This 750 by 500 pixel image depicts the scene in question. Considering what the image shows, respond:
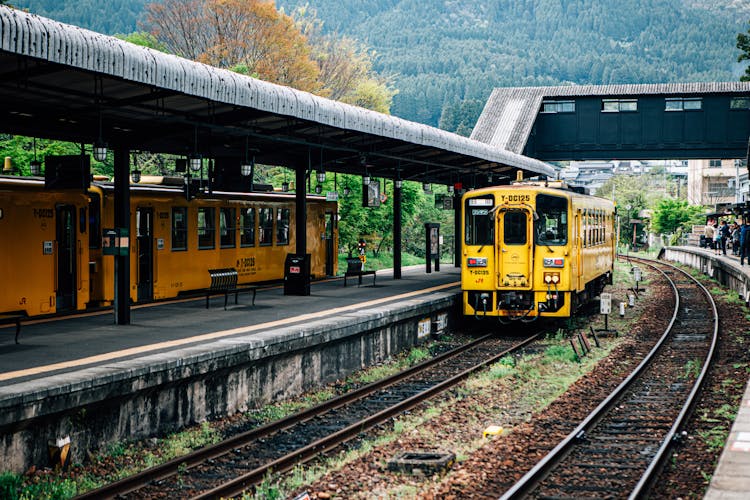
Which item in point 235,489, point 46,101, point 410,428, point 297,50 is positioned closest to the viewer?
point 235,489

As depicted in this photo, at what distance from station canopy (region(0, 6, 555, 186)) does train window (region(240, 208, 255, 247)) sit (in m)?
1.69

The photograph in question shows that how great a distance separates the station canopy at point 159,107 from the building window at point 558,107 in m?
22.3

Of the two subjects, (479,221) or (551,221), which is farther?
(479,221)

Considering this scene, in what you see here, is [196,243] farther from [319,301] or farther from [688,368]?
[688,368]

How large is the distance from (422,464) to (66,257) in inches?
363

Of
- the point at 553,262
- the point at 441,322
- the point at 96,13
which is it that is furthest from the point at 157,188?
the point at 96,13

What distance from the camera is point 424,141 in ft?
61.3

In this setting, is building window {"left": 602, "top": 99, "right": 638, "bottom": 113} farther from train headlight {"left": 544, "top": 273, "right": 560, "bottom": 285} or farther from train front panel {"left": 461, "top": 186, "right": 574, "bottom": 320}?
train headlight {"left": 544, "top": 273, "right": 560, "bottom": 285}

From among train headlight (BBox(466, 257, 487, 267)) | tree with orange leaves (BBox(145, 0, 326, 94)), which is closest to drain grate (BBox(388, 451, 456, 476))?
train headlight (BBox(466, 257, 487, 267))

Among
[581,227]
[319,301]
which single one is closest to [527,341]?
[581,227]

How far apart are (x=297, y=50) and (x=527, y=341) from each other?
34589mm

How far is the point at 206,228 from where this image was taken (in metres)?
19.5

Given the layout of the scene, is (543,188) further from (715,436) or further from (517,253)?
(715,436)

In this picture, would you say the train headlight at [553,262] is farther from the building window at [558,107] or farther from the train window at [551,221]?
the building window at [558,107]
